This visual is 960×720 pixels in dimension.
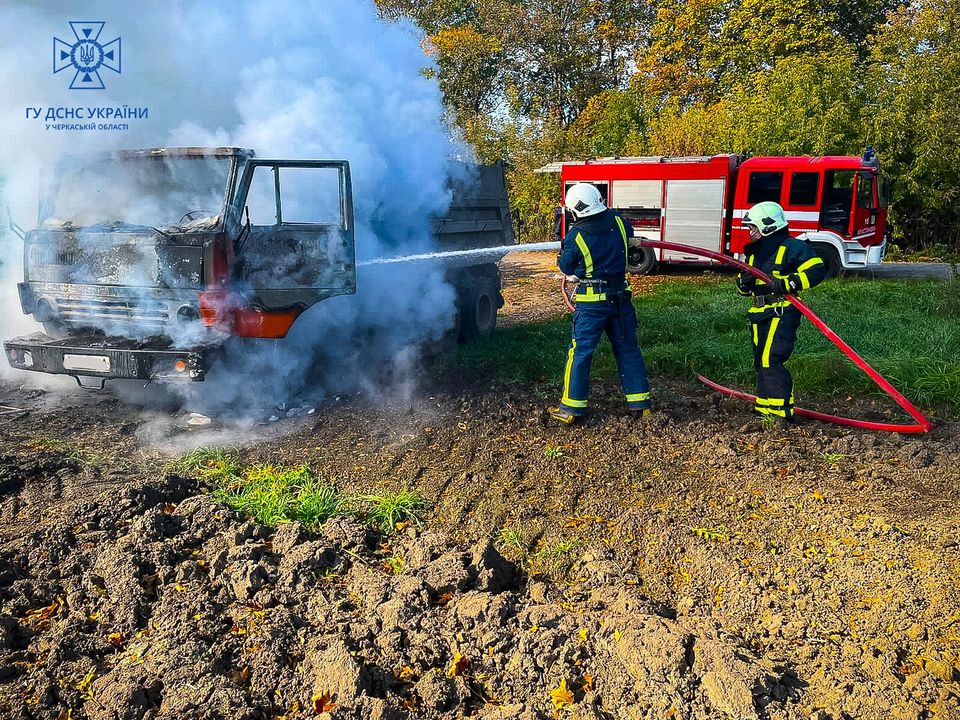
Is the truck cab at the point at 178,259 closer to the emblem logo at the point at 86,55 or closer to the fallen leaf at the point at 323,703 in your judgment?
the emblem logo at the point at 86,55

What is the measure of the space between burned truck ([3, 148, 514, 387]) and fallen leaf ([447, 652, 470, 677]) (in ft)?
10.5

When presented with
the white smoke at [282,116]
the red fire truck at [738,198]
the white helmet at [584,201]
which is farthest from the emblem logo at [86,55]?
the red fire truck at [738,198]

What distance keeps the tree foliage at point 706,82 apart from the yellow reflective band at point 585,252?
7126 millimetres

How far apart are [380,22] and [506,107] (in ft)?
70.6

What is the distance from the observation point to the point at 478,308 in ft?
28.9

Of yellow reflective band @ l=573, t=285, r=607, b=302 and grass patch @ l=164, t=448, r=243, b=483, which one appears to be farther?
yellow reflective band @ l=573, t=285, r=607, b=302

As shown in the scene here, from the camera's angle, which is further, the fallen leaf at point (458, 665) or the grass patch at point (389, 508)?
the grass patch at point (389, 508)

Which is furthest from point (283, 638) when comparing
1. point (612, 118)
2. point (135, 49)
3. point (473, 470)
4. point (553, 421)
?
point (612, 118)

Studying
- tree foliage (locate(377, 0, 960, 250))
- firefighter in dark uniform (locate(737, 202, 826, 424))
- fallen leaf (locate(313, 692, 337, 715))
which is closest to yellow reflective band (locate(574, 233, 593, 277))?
firefighter in dark uniform (locate(737, 202, 826, 424))

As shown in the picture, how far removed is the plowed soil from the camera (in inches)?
114

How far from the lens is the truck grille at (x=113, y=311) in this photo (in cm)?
569

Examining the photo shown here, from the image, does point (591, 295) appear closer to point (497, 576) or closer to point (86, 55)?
point (497, 576)

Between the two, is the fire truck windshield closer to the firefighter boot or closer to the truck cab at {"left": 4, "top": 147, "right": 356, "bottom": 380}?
the truck cab at {"left": 4, "top": 147, "right": 356, "bottom": 380}

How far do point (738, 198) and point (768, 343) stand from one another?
1048cm
